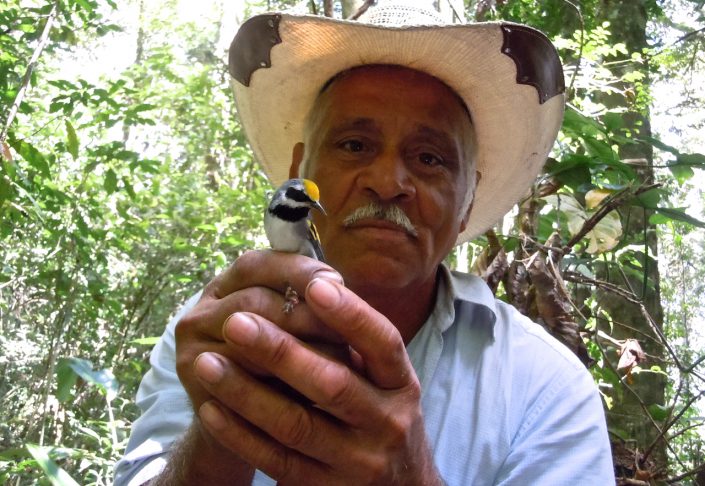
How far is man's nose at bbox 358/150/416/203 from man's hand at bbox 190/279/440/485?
95 centimetres

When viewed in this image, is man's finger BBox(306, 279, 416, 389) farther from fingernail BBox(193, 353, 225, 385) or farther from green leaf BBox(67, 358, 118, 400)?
Answer: green leaf BBox(67, 358, 118, 400)

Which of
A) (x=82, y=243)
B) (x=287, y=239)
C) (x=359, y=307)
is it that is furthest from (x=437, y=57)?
(x=82, y=243)

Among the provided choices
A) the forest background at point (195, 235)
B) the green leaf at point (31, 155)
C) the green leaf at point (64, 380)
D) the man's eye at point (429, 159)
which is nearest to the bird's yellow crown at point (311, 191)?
the man's eye at point (429, 159)

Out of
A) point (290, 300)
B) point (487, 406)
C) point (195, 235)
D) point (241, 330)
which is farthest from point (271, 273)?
point (195, 235)

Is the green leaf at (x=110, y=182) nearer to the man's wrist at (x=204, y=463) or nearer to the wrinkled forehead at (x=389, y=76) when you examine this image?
the wrinkled forehead at (x=389, y=76)

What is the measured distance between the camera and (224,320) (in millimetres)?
1235

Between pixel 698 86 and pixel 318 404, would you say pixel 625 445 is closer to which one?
pixel 318 404

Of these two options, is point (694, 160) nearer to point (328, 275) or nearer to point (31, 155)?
point (328, 275)

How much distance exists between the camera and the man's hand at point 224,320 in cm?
115

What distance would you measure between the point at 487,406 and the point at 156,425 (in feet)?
3.46

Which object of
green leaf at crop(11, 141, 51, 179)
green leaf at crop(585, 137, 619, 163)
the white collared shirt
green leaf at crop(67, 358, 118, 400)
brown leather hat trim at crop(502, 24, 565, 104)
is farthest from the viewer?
green leaf at crop(11, 141, 51, 179)

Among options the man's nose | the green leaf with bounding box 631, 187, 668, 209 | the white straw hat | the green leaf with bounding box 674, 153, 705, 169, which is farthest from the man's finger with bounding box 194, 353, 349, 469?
the green leaf with bounding box 674, 153, 705, 169

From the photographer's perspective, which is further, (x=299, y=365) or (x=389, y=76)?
(x=389, y=76)

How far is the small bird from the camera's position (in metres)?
1.57
